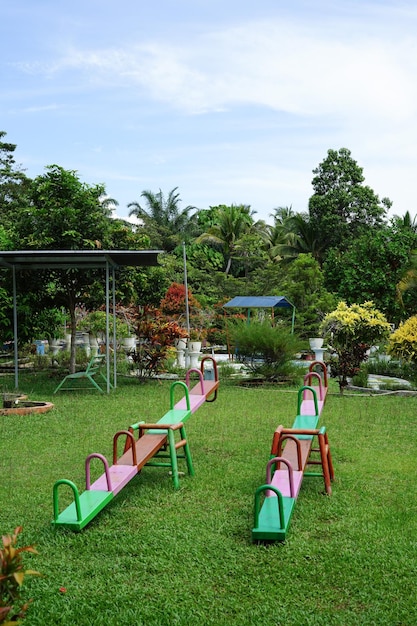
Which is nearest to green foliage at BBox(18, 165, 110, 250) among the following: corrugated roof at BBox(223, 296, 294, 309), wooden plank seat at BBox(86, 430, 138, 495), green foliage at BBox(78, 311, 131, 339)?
green foliage at BBox(78, 311, 131, 339)

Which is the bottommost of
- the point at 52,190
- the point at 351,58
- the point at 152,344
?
the point at 152,344

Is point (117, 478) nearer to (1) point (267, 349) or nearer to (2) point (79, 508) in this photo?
(2) point (79, 508)

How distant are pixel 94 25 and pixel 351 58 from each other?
12.3 feet

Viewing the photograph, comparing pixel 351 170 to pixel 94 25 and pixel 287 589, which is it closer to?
pixel 94 25

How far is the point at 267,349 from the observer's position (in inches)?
506

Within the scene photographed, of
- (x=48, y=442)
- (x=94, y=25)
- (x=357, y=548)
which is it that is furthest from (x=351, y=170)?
(x=357, y=548)

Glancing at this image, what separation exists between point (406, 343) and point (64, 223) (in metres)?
7.07

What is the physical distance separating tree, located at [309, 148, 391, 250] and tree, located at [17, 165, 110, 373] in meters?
21.0

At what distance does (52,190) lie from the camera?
47.0 feet

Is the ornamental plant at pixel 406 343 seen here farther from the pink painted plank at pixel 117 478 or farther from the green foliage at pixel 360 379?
the pink painted plank at pixel 117 478

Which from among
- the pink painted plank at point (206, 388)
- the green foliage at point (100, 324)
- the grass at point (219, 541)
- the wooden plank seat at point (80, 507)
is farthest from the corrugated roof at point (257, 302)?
the wooden plank seat at point (80, 507)

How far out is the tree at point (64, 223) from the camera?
1392 cm

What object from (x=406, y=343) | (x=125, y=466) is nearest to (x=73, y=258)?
(x=406, y=343)

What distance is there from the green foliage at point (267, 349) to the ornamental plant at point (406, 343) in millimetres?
1752
